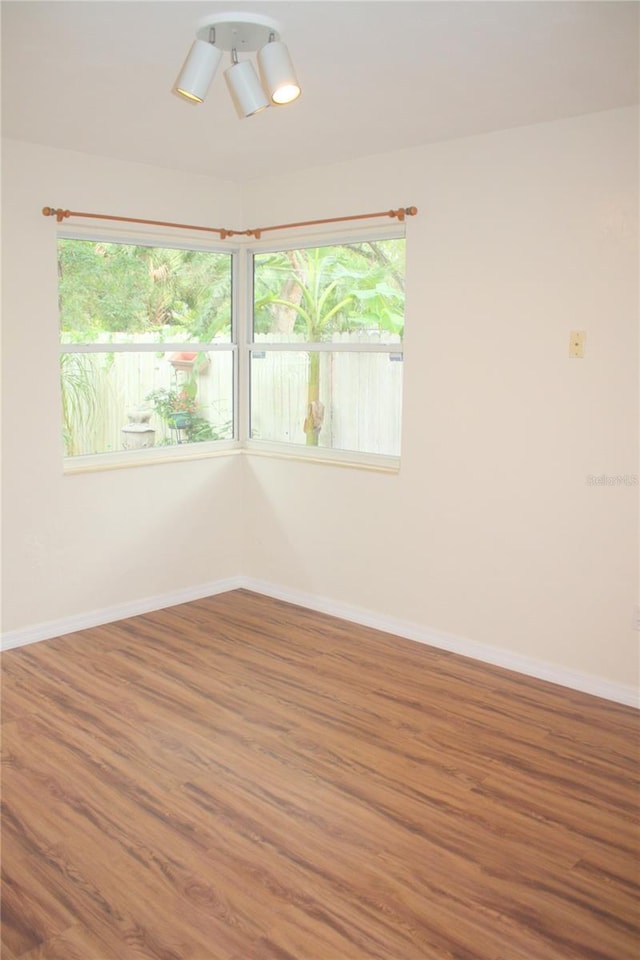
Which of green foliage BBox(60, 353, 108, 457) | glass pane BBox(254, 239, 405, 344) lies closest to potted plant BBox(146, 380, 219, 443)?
green foliage BBox(60, 353, 108, 457)

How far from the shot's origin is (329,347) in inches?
180

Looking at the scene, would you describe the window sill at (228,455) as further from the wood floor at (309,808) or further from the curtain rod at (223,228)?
the curtain rod at (223,228)

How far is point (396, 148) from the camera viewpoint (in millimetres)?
3969

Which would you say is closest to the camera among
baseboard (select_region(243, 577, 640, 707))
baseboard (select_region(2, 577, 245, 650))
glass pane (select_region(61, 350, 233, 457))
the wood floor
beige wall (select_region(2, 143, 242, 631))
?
the wood floor

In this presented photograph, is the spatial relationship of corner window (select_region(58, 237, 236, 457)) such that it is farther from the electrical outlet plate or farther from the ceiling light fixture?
the electrical outlet plate

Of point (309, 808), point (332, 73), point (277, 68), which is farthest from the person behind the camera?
point (332, 73)

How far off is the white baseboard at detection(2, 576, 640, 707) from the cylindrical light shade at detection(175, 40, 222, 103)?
272 centimetres

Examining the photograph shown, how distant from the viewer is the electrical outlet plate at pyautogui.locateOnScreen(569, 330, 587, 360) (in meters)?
3.47

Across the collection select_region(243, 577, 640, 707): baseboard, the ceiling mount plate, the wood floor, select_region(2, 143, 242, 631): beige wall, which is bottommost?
the wood floor

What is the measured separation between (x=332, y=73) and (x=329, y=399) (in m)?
2.07

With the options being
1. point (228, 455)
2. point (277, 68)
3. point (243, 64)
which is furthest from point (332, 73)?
point (228, 455)

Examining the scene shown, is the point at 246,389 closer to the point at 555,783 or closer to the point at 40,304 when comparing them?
the point at 40,304

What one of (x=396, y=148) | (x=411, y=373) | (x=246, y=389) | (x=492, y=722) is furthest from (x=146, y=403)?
(x=492, y=722)

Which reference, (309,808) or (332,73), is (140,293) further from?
(309,808)
